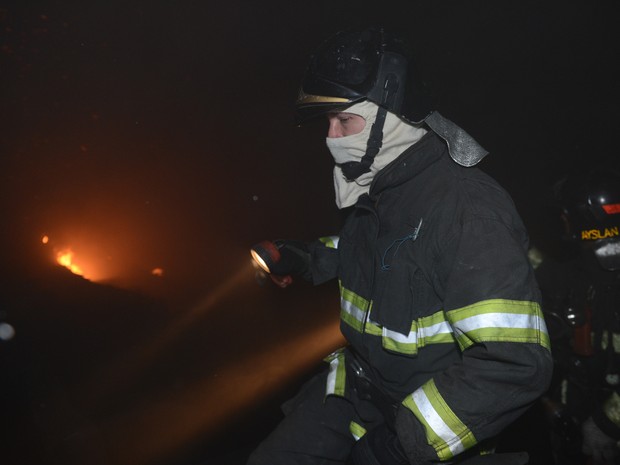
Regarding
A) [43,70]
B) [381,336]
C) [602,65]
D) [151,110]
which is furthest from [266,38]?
[602,65]

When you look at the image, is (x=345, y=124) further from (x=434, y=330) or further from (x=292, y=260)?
(x=434, y=330)

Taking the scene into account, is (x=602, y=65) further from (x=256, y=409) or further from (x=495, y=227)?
(x=256, y=409)

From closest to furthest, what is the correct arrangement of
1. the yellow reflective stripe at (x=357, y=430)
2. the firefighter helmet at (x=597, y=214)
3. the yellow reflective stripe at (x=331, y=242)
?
the yellow reflective stripe at (x=357, y=430) < the yellow reflective stripe at (x=331, y=242) < the firefighter helmet at (x=597, y=214)

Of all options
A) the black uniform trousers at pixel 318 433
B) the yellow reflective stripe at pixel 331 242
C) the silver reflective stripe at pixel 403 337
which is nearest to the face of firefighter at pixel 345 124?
the yellow reflective stripe at pixel 331 242

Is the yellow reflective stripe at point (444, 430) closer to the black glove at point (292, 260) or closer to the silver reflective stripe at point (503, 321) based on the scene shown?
the silver reflective stripe at point (503, 321)

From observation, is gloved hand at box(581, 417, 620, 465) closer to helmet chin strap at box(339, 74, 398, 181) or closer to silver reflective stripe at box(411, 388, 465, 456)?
silver reflective stripe at box(411, 388, 465, 456)

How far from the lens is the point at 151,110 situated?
168 inches

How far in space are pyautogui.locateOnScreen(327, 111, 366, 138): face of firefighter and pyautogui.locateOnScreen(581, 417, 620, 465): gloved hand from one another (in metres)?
3.53

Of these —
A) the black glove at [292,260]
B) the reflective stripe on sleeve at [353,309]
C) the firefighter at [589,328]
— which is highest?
the black glove at [292,260]

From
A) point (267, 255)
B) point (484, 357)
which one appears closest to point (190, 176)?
point (267, 255)

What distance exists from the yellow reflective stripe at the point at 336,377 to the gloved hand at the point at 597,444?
106 inches

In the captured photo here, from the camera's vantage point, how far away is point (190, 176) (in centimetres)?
475

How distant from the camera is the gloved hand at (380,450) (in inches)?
69.6

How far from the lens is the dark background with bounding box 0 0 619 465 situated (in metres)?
3.70
